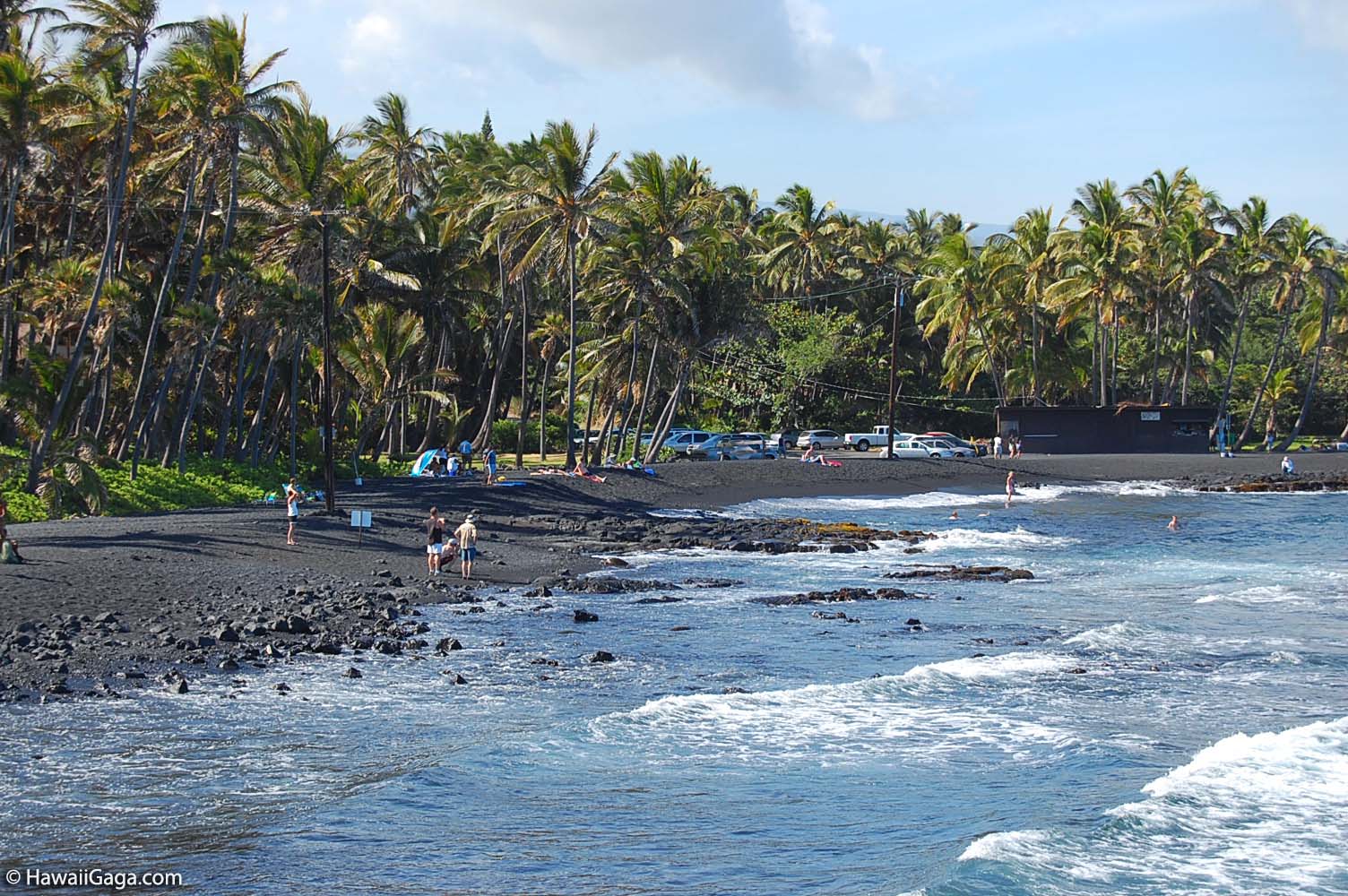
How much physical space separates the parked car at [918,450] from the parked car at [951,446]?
14 cm

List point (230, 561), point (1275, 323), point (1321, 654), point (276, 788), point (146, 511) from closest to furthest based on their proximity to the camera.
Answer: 1. point (276, 788)
2. point (1321, 654)
3. point (230, 561)
4. point (146, 511)
5. point (1275, 323)

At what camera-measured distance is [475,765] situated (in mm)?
14039

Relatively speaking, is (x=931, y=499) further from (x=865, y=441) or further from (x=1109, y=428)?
(x=1109, y=428)

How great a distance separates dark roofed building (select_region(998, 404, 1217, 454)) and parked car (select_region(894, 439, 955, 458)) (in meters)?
3.93

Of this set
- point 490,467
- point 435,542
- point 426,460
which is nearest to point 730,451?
point 426,460

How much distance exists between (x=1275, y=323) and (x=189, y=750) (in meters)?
83.3

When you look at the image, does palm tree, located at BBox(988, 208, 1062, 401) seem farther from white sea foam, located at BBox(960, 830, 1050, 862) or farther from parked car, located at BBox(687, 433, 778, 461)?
white sea foam, located at BBox(960, 830, 1050, 862)

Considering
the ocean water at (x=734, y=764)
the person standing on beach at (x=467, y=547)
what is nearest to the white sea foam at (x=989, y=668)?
the ocean water at (x=734, y=764)

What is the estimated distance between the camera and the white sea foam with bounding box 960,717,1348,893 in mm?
11234

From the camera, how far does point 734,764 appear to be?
14398 mm

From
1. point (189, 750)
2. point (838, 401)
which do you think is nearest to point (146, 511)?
point (189, 750)

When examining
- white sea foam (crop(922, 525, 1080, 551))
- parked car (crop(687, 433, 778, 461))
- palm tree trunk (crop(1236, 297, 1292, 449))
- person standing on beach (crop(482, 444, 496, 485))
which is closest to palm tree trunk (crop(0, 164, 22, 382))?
person standing on beach (crop(482, 444, 496, 485))

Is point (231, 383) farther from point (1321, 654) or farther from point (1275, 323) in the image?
point (1275, 323)

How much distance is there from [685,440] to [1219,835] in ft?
168
